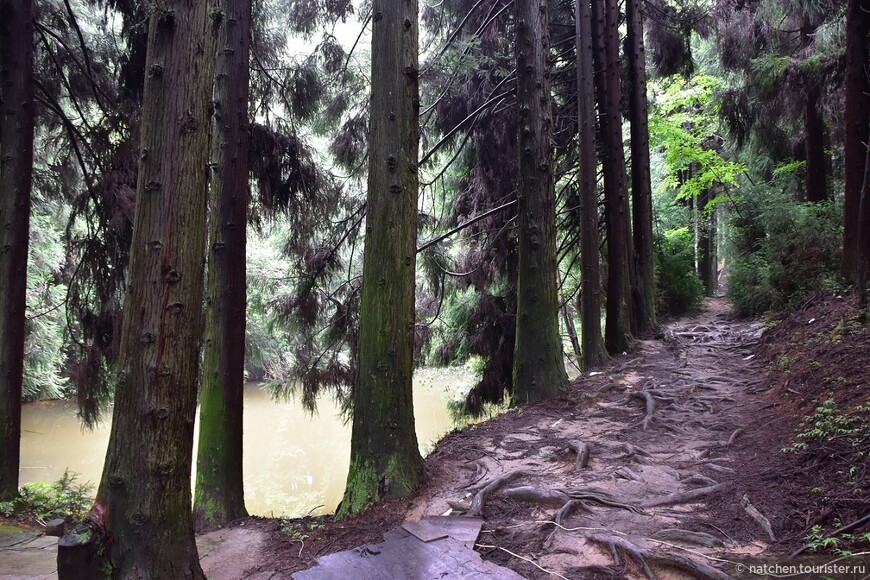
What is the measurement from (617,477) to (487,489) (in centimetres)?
111

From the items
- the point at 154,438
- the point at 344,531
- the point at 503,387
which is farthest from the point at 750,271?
the point at 154,438

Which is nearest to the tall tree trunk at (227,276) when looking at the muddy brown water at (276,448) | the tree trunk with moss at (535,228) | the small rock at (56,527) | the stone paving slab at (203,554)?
the stone paving slab at (203,554)

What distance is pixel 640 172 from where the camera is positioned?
1234 centimetres

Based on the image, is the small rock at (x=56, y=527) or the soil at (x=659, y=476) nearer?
the small rock at (x=56, y=527)

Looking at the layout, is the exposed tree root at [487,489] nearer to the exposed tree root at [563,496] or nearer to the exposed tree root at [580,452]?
the exposed tree root at [563,496]

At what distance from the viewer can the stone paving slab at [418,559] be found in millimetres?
3207

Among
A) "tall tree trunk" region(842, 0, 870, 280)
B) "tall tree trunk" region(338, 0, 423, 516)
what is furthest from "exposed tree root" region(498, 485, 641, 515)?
"tall tree trunk" region(842, 0, 870, 280)

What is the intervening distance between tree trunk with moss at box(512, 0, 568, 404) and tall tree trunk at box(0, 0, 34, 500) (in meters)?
5.86

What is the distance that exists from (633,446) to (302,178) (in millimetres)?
5235

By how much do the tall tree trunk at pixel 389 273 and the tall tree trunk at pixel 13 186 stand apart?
4060 mm

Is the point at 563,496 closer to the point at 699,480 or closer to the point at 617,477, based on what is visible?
the point at 617,477

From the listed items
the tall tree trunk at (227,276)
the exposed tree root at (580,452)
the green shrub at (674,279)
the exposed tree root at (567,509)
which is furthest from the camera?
the green shrub at (674,279)

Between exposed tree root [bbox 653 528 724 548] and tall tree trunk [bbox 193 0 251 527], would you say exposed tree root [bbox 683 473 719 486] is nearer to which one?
exposed tree root [bbox 653 528 724 548]

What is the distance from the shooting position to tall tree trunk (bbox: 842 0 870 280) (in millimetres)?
7719
